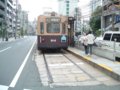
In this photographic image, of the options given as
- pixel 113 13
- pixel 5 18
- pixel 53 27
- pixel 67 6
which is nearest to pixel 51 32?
pixel 53 27

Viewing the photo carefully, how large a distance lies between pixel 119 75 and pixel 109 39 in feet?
41.0

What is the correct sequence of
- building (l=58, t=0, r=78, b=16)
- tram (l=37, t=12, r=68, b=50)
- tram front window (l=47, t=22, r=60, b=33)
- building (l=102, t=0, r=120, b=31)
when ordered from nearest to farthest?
1. tram (l=37, t=12, r=68, b=50)
2. tram front window (l=47, t=22, r=60, b=33)
3. building (l=102, t=0, r=120, b=31)
4. building (l=58, t=0, r=78, b=16)

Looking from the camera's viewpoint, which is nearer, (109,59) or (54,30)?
(109,59)

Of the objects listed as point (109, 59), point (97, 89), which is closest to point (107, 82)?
point (97, 89)

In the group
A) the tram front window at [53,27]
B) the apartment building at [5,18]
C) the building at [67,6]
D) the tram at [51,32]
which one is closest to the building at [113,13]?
the tram at [51,32]

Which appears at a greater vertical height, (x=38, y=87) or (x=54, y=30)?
(x=54, y=30)

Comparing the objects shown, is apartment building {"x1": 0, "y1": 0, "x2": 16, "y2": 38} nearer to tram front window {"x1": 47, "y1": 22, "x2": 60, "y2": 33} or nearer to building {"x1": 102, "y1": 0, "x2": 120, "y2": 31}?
building {"x1": 102, "y1": 0, "x2": 120, "y2": 31}

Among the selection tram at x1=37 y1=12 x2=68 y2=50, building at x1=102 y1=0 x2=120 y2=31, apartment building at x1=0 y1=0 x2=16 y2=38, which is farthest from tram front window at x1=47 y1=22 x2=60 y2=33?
apartment building at x1=0 y1=0 x2=16 y2=38

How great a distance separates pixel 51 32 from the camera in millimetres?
27953

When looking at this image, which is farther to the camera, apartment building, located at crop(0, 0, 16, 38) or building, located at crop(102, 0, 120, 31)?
apartment building, located at crop(0, 0, 16, 38)

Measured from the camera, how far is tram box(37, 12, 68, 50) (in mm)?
27734

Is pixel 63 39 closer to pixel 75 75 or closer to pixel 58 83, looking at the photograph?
pixel 75 75

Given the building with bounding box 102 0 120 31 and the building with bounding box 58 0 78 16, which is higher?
the building with bounding box 58 0 78 16

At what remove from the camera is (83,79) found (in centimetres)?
1255
